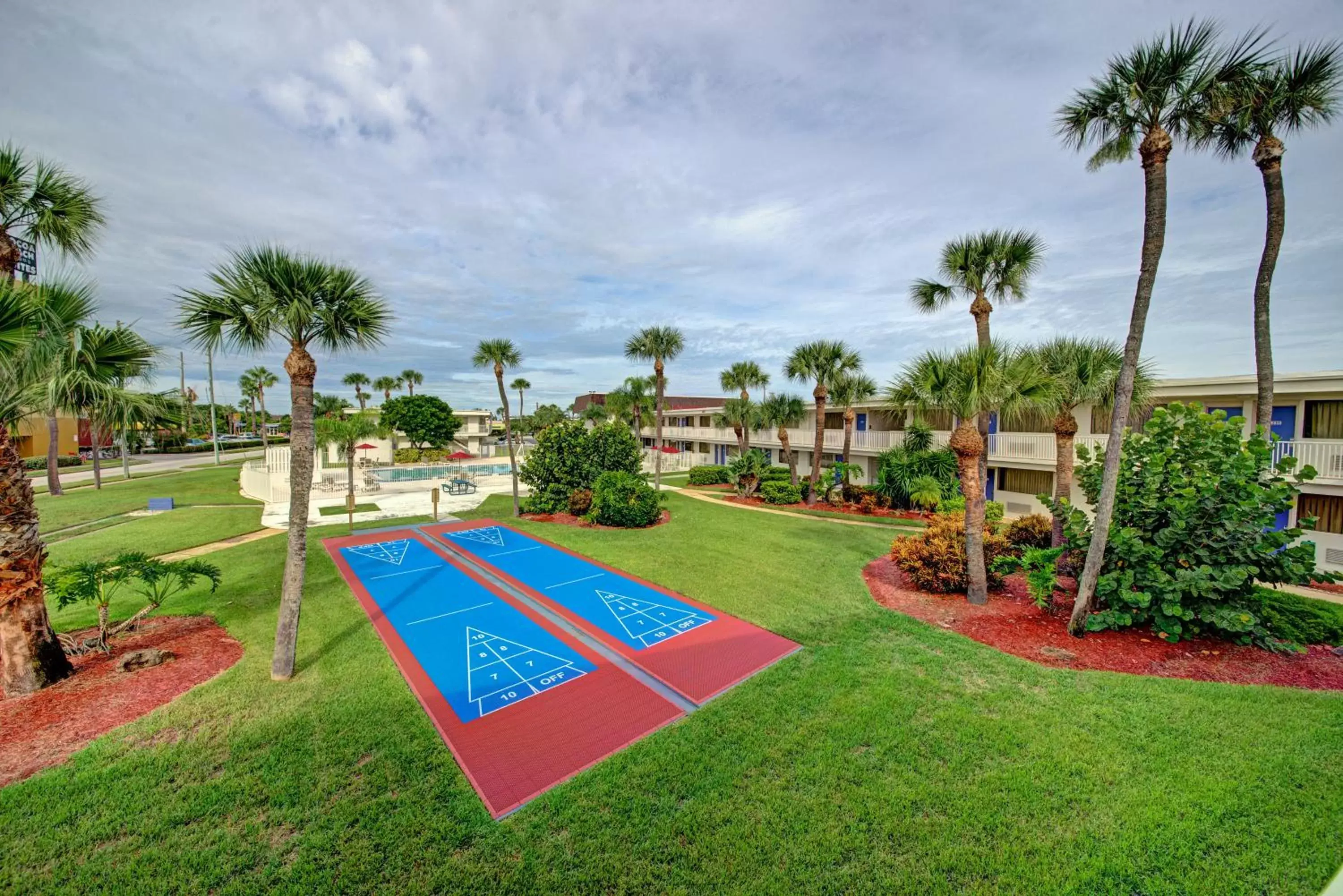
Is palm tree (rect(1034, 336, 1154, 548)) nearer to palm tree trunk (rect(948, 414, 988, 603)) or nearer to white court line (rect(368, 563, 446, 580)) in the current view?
palm tree trunk (rect(948, 414, 988, 603))

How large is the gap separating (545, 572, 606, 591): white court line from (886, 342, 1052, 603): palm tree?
7808mm

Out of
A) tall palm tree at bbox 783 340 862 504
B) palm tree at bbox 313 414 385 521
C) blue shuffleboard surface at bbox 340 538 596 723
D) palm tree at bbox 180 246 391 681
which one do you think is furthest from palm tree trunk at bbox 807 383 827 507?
palm tree at bbox 313 414 385 521

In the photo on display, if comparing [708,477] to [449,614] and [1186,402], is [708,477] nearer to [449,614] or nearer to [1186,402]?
[1186,402]

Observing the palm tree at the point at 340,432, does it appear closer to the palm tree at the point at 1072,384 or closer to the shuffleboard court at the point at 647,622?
the shuffleboard court at the point at 647,622

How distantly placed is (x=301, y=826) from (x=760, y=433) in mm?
30638

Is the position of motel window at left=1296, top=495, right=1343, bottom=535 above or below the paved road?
below

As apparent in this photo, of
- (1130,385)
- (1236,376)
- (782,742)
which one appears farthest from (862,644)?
(1236,376)

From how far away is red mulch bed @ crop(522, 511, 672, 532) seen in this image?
57.1 ft

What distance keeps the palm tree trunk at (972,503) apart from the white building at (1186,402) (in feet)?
7.58

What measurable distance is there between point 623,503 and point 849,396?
12.1 metres

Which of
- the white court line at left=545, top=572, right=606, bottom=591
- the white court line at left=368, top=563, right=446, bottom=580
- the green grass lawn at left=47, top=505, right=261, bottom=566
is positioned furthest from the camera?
the green grass lawn at left=47, top=505, right=261, bottom=566

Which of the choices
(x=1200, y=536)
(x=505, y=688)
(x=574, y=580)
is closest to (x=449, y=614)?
(x=574, y=580)

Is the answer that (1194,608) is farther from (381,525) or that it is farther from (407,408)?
(407,408)

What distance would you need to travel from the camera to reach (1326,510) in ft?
44.5
